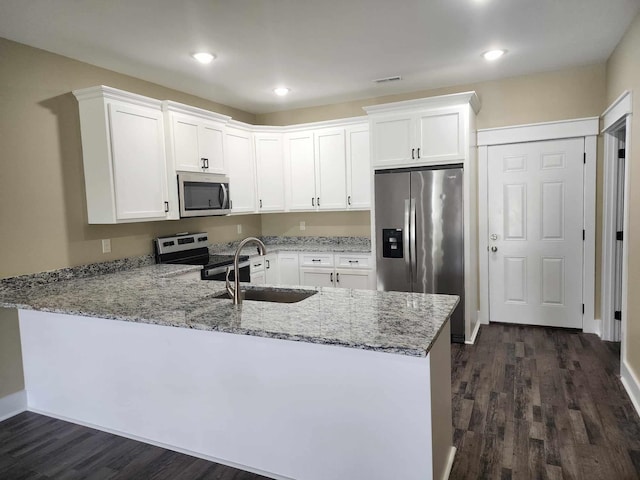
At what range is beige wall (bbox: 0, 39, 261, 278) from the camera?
2943 millimetres

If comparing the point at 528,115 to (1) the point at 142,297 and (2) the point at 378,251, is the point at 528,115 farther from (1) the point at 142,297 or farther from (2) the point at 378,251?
(1) the point at 142,297

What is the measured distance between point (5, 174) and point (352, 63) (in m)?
2.76

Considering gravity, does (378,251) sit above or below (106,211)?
below

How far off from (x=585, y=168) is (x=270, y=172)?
3299 mm

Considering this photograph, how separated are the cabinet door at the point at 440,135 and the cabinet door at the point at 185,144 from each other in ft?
6.90

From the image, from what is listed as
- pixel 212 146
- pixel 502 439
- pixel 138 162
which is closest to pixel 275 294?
pixel 502 439

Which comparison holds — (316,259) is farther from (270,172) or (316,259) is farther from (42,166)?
(42,166)

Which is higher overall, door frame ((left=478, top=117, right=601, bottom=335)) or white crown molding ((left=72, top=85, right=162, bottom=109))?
white crown molding ((left=72, top=85, right=162, bottom=109))

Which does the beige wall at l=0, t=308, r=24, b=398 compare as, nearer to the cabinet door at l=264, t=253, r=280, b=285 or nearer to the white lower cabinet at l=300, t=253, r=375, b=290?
the cabinet door at l=264, t=253, r=280, b=285

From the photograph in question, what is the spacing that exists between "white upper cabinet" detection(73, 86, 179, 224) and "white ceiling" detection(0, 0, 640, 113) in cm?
37

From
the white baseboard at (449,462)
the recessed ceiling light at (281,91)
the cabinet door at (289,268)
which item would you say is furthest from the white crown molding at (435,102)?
the white baseboard at (449,462)

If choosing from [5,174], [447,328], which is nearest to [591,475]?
[447,328]

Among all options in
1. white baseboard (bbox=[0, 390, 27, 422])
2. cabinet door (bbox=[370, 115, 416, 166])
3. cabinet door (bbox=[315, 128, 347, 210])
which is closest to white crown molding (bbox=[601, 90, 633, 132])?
cabinet door (bbox=[370, 115, 416, 166])

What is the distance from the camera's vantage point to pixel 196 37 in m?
3.03
